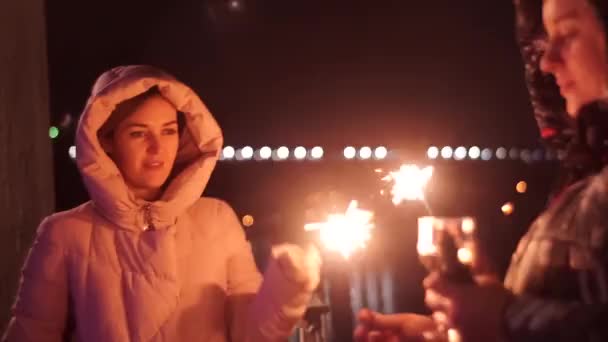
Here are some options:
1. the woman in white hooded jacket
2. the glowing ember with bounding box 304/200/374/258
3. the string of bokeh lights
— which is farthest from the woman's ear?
the string of bokeh lights

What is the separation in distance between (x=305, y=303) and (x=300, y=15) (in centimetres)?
275

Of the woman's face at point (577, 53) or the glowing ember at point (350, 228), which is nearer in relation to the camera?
the woman's face at point (577, 53)

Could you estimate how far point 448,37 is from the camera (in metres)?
4.45

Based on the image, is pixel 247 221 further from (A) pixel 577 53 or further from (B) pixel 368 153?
(A) pixel 577 53

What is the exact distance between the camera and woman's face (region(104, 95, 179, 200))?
1855mm

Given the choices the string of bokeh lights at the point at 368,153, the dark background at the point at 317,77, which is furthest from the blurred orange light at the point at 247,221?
the string of bokeh lights at the point at 368,153

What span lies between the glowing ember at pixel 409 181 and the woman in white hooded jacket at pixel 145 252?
293 millimetres

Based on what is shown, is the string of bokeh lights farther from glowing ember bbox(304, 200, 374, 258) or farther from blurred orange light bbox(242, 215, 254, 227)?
glowing ember bbox(304, 200, 374, 258)

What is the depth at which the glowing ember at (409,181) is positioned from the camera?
1.46 m

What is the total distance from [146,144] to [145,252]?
28 cm

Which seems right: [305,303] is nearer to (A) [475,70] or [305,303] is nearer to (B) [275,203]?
(B) [275,203]

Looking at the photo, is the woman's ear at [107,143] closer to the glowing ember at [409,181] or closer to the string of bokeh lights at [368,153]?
the glowing ember at [409,181]

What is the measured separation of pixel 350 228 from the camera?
1467mm

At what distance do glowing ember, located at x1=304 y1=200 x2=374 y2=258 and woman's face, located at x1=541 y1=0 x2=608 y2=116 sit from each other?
44cm
